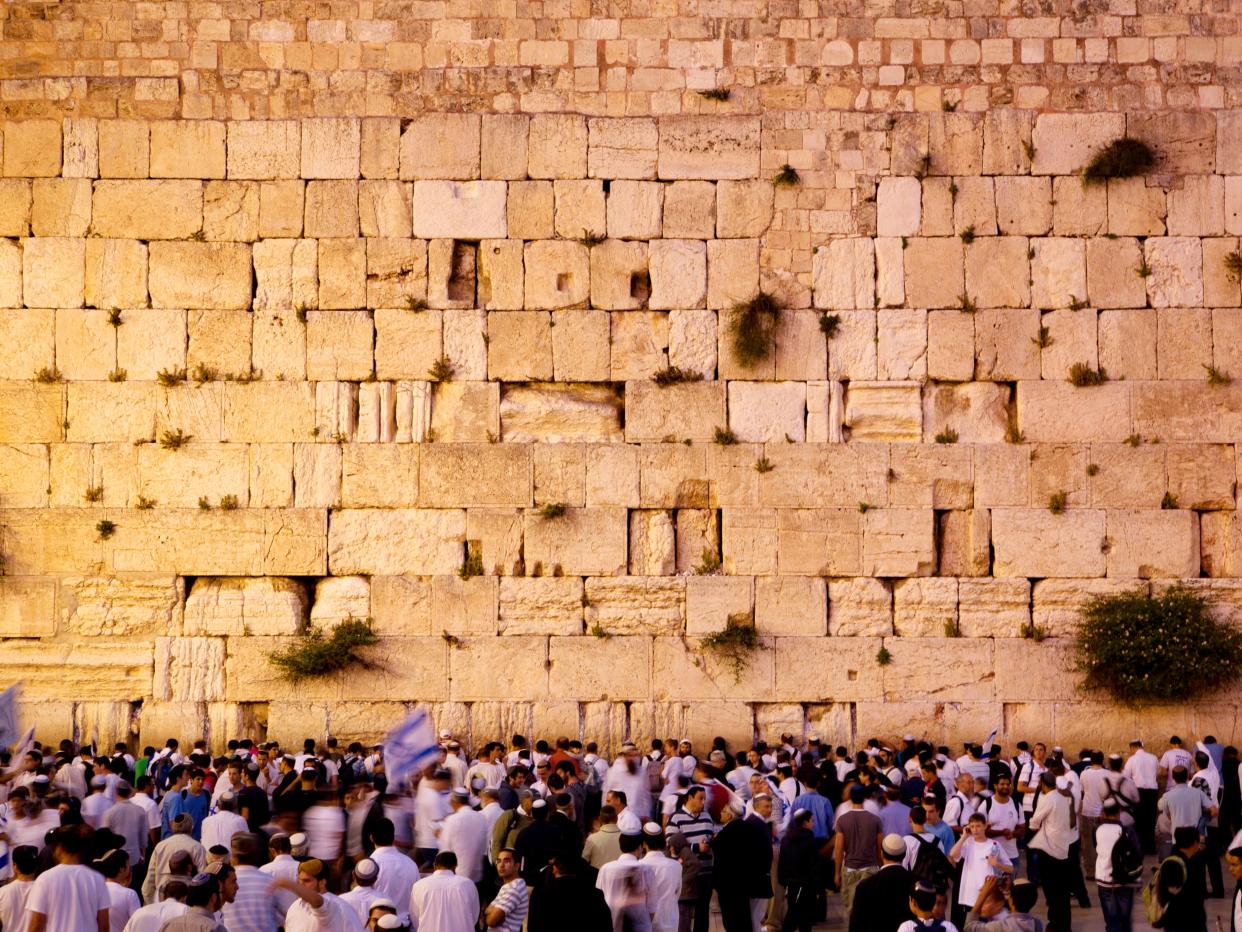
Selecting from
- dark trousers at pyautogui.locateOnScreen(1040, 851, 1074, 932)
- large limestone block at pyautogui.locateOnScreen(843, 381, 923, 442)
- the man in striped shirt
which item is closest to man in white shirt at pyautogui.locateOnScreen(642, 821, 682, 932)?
the man in striped shirt

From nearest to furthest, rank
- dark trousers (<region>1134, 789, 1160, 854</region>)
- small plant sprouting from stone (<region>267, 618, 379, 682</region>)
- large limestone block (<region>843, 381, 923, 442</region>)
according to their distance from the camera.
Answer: dark trousers (<region>1134, 789, 1160, 854</region>)
small plant sprouting from stone (<region>267, 618, 379, 682</region>)
large limestone block (<region>843, 381, 923, 442</region>)

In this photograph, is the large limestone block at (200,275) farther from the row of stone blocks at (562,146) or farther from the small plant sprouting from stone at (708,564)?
the small plant sprouting from stone at (708,564)

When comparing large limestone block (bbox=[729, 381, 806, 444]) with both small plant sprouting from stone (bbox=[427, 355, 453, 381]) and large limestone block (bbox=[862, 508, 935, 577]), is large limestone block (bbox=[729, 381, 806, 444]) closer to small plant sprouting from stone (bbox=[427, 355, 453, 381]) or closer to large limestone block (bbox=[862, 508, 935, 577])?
large limestone block (bbox=[862, 508, 935, 577])

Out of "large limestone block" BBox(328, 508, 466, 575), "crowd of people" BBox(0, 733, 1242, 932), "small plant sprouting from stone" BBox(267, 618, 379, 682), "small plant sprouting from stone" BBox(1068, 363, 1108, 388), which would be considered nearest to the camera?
"crowd of people" BBox(0, 733, 1242, 932)

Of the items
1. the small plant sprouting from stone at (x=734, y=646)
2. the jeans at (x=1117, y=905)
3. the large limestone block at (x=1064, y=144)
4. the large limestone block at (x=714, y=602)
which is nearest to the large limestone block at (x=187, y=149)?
the large limestone block at (x=714, y=602)

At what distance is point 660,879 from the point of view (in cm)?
838

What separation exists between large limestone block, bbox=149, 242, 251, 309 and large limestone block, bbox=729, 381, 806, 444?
4.91 m

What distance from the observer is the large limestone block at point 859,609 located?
599 inches

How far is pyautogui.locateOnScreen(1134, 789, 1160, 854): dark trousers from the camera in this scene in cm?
1331

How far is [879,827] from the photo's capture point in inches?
380

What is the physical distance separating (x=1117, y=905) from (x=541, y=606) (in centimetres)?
667

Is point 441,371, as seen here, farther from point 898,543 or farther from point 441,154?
point 898,543

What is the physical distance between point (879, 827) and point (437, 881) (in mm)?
3208

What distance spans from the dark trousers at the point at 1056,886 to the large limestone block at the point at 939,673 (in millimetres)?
4343
